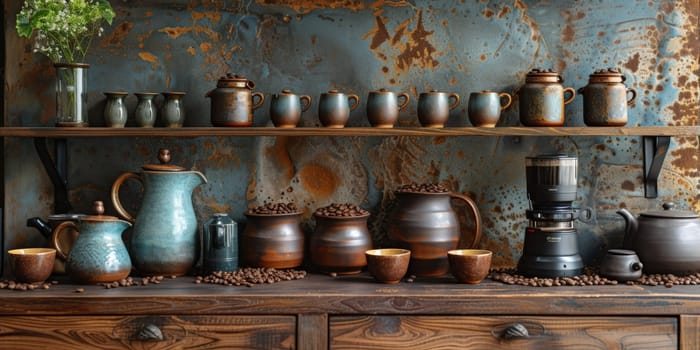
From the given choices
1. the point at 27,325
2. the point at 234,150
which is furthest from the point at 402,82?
the point at 27,325

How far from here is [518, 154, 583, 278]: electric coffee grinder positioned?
2.32m

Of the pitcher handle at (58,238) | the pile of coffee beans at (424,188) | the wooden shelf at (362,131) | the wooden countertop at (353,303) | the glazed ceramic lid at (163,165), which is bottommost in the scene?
the wooden countertop at (353,303)

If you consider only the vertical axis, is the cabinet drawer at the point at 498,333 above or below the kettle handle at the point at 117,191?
below

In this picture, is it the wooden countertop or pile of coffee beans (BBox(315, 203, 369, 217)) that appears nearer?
the wooden countertop

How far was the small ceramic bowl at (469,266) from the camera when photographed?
2.21m

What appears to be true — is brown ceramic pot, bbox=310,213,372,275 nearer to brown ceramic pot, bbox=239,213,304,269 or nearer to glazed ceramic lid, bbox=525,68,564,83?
brown ceramic pot, bbox=239,213,304,269

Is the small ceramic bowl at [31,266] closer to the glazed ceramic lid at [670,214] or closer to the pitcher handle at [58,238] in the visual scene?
the pitcher handle at [58,238]

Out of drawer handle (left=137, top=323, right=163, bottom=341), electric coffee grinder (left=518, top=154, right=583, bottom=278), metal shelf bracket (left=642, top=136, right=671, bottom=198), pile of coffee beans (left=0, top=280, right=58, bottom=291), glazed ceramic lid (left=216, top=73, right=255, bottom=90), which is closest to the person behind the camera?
drawer handle (left=137, top=323, right=163, bottom=341)

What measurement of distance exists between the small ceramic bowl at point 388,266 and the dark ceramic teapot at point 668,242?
2.66 feet

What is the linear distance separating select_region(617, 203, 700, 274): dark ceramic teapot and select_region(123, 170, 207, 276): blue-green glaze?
4.97 feet

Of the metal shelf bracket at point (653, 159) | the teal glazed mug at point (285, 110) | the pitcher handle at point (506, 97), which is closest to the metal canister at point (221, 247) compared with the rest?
the teal glazed mug at point (285, 110)

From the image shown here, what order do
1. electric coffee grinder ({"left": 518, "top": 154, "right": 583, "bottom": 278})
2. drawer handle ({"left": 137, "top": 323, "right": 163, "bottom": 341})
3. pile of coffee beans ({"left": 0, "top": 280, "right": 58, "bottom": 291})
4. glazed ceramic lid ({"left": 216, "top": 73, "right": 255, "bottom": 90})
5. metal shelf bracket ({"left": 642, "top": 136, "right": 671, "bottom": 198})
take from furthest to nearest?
metal shelf bracket ({"left": 642, "top": 136, "right": 671, "bottom": 198}) → glazed ceramic lid ({"left": 216, "top": 73, "right": 255, "bottom": 90}) → electric coffee grinder ({"left": 518, "top": 154, "right": 583, "bottom": 278}) → pile of coffee beans ({"left": 0, "top": 280, "right": 58, "bottom": 291}) → drawer handle ({"left": 137, "top": 323, "right": 163, "bottom": 341})

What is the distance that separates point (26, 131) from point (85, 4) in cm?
47

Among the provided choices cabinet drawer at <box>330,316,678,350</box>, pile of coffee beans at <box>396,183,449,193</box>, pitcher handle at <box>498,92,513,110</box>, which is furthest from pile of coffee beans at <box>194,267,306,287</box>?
pitcher handle at <box>498,92,513,110</box>
